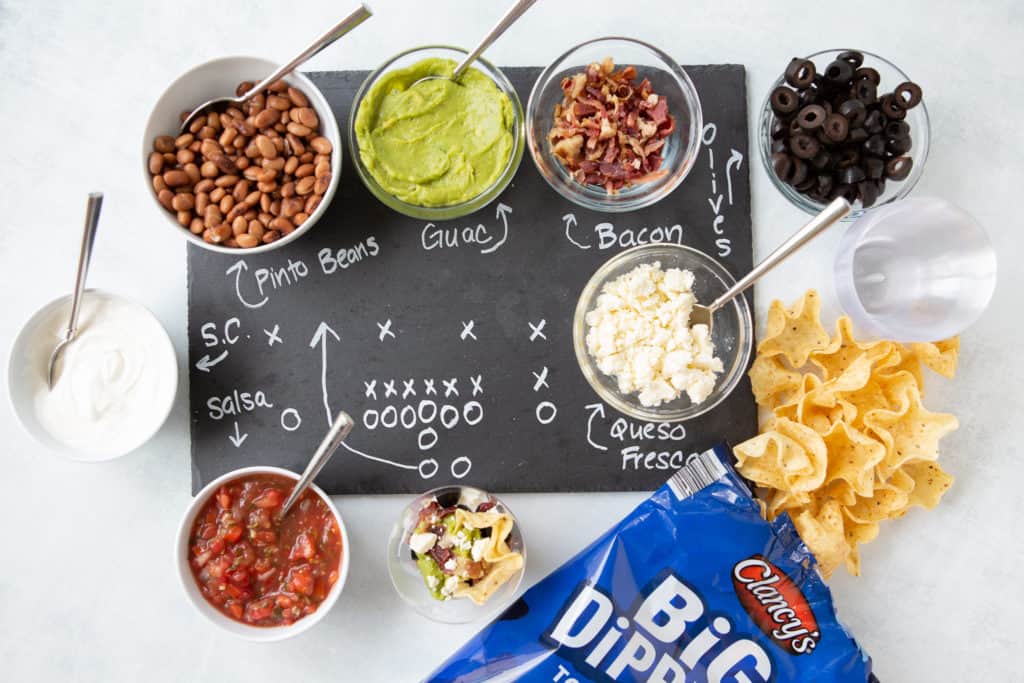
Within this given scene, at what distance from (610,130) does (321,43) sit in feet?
1.94

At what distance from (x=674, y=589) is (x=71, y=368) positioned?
4.28 feet

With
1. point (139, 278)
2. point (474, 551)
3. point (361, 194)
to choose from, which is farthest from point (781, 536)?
point (139, 278)

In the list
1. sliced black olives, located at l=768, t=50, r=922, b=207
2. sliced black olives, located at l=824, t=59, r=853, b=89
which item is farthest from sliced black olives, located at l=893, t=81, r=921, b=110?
sliced black olives, located at l=824, t=59, r=853, b=89

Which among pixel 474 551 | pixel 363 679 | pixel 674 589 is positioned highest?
pixel 474 551

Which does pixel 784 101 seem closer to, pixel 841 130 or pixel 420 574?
pixel 841 130

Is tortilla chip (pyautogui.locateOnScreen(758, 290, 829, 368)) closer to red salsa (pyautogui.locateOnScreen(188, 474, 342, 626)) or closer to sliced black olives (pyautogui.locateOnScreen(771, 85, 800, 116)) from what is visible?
sliced black olives (pyautogui.locateOnScreen(771, 85, 800, 116))

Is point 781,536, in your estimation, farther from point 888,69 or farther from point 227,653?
point 227,653

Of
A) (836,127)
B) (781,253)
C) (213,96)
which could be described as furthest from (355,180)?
(836,127)

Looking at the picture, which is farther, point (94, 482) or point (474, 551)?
point (94, 482)

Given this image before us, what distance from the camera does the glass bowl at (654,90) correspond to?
1666 mm

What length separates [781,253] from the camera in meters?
1.44

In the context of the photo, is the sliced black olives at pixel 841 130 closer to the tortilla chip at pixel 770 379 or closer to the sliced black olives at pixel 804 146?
the sliced black olives at pixel 804 146

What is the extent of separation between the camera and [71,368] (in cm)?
162

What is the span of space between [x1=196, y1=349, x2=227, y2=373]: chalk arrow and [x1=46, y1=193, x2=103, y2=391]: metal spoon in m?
0.25
